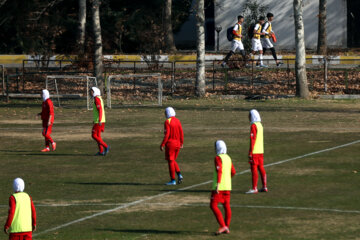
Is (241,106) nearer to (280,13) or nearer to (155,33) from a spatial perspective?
(155,33)

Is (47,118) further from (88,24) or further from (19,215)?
(88,24)

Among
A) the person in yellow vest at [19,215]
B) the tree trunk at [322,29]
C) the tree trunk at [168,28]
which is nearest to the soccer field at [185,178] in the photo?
the person in yellow vest at [19,215]

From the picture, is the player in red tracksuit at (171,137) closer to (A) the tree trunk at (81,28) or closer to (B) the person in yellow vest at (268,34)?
(B) the person in yellow vest at (268,34)

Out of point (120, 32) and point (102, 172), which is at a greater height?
point (120, 32)

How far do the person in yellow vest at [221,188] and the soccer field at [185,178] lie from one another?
301 mm

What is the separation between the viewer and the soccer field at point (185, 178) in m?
14.4

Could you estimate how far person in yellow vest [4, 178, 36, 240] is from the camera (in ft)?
38.9

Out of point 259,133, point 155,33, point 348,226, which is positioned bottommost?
point 348,226

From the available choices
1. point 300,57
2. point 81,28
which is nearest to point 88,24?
point 81,28

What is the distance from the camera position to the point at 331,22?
55.0m

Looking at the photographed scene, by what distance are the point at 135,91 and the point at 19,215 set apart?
101 ft

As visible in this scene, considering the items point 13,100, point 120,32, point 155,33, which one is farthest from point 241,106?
point 120,32

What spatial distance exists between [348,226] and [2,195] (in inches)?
282

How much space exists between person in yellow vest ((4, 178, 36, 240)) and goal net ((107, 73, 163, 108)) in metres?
26.7
